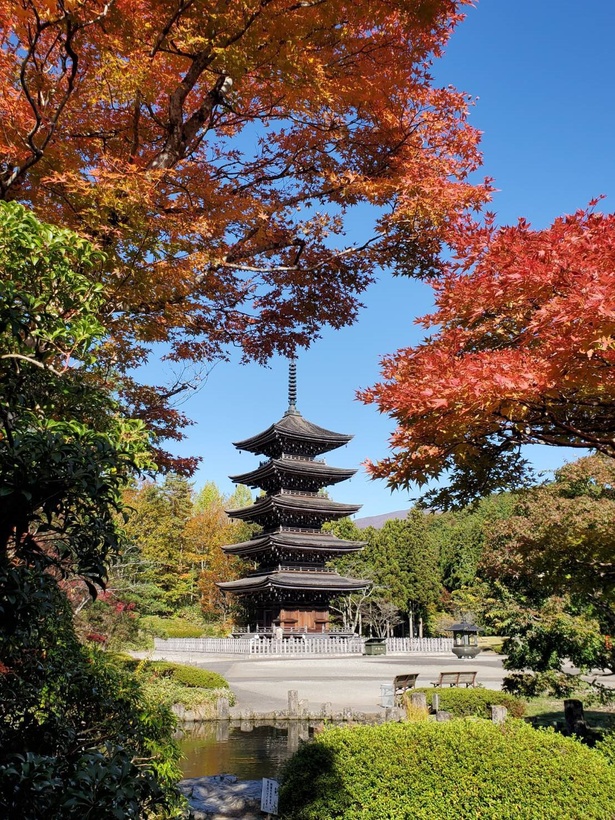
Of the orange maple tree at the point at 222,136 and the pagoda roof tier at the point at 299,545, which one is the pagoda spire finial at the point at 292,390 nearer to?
the pagoda roof tier at the point at 299,545

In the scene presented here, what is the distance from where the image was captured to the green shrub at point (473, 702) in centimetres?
1120

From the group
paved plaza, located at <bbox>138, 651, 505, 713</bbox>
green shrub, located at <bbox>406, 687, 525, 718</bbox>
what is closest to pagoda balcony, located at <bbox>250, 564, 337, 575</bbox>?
paved plaza, located at <bbox>138, 651, 505, 713</bbox>

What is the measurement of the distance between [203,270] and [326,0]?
242 centimetres

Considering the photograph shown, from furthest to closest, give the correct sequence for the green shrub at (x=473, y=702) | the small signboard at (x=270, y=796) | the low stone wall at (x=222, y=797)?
the green shrub at (x=473, y=702) → the low stone wall at (x=222, y=797) → the small signboard at (x=270, y=796)

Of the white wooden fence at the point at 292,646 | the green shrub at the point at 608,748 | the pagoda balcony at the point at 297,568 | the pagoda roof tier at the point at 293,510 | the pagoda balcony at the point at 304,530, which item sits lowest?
the white wooden fence at the point at 292,646

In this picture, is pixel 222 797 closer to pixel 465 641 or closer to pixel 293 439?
pixel 465 641

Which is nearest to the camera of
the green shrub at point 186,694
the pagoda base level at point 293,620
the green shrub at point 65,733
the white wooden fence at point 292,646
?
the green shrub at point 65,733

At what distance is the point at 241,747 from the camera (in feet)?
36.8

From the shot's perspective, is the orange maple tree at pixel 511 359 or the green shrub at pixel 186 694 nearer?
the orange maple tree at pixel 511 359

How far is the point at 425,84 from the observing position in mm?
6250

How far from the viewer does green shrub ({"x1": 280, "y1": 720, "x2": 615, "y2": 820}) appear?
199 inches

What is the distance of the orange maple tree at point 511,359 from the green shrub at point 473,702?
631 cm

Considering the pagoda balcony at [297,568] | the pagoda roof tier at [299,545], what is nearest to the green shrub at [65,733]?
the pagoda roof tier at [299,545]

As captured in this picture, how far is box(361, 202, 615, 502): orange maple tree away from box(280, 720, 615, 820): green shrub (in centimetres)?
240
